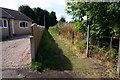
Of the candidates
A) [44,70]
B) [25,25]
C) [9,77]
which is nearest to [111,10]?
[44,70]

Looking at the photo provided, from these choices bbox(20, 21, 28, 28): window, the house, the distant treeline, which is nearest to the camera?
the house

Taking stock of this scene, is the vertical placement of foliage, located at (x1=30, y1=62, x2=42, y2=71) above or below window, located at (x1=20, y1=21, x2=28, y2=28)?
below

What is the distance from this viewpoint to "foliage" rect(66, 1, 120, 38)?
3837mm

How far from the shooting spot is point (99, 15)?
14.3ft

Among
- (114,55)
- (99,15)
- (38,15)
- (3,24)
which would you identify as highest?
(38,15)

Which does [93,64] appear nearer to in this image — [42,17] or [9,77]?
[9,77]

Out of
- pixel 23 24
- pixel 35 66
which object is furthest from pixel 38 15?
pixel 35 66

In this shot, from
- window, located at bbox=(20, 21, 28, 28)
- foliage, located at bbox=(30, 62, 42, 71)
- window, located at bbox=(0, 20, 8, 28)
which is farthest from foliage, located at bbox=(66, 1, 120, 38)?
window, located at bbox=(20, 21, 28, 28)

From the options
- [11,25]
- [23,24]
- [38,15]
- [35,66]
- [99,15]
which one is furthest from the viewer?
[38,15]

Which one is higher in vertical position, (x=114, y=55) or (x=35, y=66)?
(x=114, y=55)

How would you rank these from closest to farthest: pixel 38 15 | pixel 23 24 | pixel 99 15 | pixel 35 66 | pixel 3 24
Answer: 1. pixel 35 66
2. pixel 99 15
3. pixel 3 24
4. pixel 23 24
5. pixel 38 15

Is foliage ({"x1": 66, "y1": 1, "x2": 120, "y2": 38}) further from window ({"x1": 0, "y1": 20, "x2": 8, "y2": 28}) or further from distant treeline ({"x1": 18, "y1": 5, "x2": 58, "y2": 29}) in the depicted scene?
distant treeline ({"x1": 18, "y1": 5, "x2": 58, "y2": 29})

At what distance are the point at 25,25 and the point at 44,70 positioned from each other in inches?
685

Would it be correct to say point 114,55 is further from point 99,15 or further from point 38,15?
point 38,15
